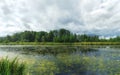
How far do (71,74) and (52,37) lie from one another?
97.1 m

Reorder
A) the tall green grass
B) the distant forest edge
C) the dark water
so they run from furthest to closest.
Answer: the distant forest edge, the dark water, the tall green grass

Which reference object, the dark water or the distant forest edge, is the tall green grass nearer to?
the dark water

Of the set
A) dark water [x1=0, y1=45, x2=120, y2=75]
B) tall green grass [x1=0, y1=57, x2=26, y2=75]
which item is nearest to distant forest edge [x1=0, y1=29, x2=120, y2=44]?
dark water [x1=0, y1=45, x2=120, y2=75]

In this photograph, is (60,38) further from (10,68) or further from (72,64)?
(10,68)

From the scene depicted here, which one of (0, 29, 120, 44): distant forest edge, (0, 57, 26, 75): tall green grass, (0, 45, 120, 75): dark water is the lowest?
(0, 45, 120, 75): dark water

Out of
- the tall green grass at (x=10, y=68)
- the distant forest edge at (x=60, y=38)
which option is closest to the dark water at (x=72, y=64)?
the tall green grass at (x=10, y=68)

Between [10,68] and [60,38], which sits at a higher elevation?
[60,38]

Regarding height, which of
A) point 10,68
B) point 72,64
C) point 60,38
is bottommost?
point 72,64

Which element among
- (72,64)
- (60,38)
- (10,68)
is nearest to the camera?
(10,68)

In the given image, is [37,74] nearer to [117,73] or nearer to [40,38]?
[117,73]

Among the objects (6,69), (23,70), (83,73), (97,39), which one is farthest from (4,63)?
(97,39)

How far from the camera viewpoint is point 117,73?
14836mm

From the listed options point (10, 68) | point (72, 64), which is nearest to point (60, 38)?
point (72, 64)

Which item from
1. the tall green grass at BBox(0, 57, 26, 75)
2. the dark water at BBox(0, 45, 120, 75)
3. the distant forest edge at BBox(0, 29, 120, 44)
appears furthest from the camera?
the distant forest edge at BBox(0, 29, 120, 44)
